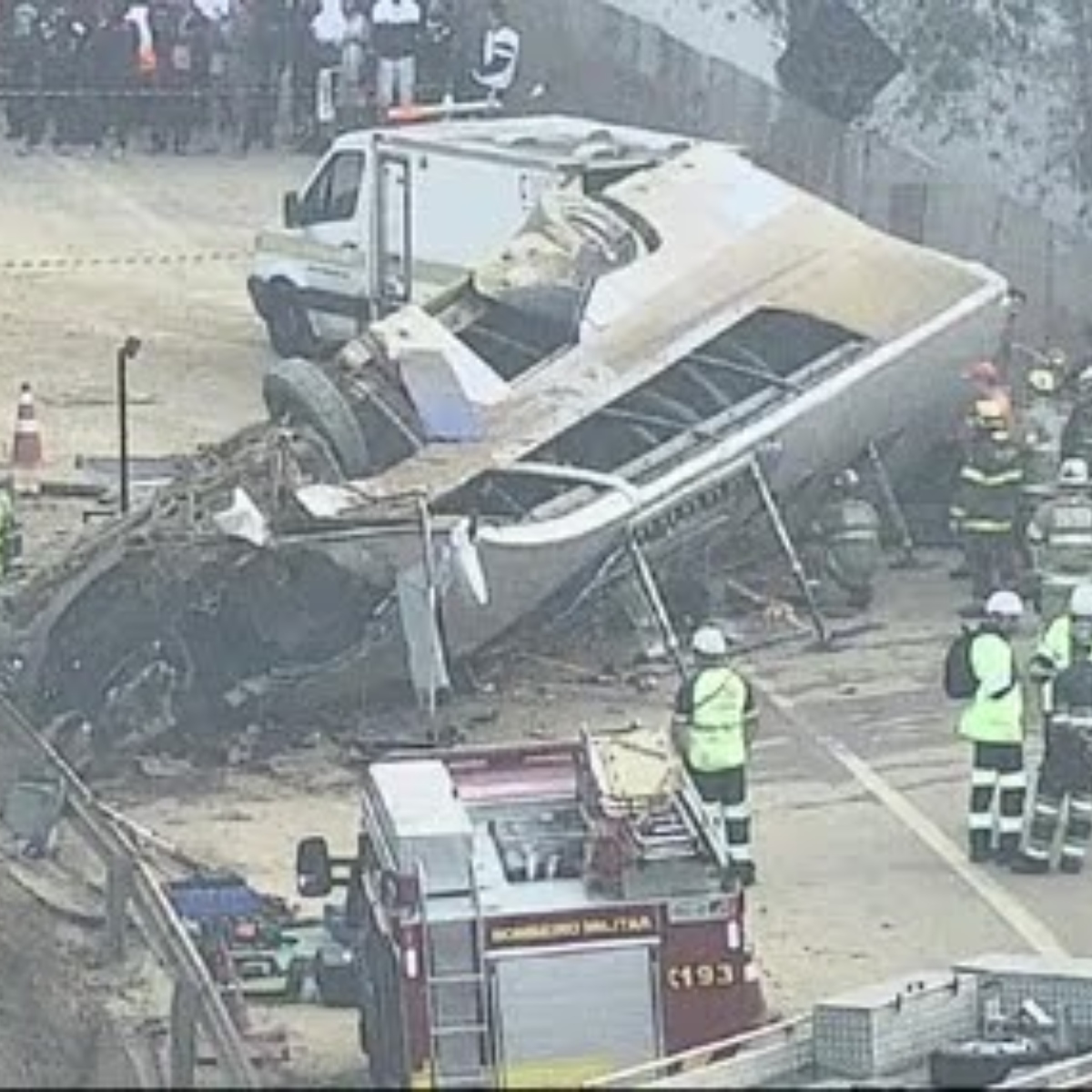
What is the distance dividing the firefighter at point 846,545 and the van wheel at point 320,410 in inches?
128

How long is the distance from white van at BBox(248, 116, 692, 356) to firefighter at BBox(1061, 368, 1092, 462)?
11.0 feet

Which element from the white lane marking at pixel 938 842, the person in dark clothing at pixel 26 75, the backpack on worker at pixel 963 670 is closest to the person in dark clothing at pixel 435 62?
the person in dark clothing at pixel 26 75

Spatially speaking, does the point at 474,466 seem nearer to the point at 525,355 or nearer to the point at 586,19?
the point at 525,355

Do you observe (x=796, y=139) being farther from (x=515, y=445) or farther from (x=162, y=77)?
(x=515, y=445)

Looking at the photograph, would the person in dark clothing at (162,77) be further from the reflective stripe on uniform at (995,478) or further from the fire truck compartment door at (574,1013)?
the fire truck compartment door at (574,1013)

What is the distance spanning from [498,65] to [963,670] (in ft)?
54.3

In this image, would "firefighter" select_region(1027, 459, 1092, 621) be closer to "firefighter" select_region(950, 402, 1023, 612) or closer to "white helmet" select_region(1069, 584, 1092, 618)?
"firefighter" select_region(950, 402, 1023, 612)

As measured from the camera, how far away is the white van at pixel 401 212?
26641mm

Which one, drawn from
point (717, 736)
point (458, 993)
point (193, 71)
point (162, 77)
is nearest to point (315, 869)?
point (458, 993)

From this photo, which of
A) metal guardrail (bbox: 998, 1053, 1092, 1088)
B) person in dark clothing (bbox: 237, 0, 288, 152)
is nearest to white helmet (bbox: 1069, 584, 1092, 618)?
metal guardrail (bbox: 998, 1053, 1092, 1088)

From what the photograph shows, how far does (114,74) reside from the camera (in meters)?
34.4

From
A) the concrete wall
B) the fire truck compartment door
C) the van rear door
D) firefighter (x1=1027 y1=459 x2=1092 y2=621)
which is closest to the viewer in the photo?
the fire truck compartment door

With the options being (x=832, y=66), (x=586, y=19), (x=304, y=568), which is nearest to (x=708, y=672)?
(x=304, y=568)

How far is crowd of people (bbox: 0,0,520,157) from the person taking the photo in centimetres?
3444
